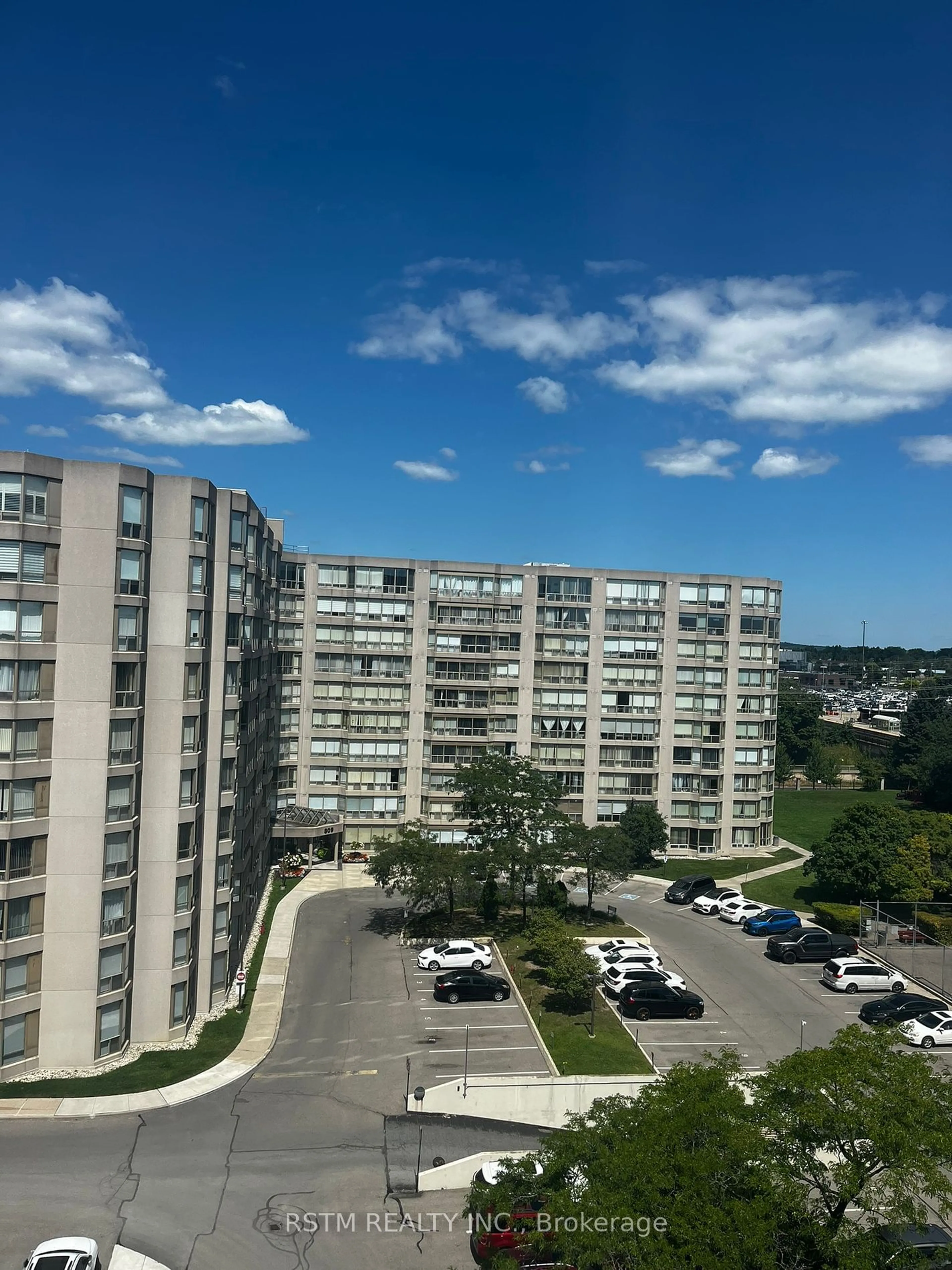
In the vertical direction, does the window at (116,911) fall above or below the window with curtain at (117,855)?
below

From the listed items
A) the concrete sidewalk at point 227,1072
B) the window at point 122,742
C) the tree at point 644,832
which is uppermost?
the window at point 122,742

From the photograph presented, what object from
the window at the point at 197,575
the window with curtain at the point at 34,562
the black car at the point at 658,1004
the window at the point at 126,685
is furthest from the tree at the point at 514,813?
the window with curtain at the point at 34,562

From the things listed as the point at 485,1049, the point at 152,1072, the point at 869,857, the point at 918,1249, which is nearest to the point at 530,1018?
the point at 485,1049

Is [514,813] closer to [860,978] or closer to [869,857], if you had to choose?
[860,978]

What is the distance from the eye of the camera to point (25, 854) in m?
35.2

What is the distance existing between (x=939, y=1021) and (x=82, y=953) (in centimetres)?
4006

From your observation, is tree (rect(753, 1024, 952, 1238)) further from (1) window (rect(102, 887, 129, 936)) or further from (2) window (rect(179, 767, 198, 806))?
(2) window (rect(179, 767, 198, 806))

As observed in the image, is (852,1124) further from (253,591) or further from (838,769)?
(838,769)

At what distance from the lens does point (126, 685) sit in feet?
123

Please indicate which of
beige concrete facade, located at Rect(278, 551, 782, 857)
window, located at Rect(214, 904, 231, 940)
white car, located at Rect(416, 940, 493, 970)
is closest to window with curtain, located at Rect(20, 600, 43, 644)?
window, located at Rect(214, 904, 231, 940)

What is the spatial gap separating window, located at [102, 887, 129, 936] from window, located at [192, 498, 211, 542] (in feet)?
52.2

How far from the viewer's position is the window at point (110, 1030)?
36562mm

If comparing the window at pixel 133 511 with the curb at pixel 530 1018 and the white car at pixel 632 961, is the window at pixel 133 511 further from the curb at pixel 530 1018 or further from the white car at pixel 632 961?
the white car at pixel 632 961

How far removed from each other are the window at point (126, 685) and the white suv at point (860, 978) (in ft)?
129
